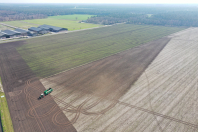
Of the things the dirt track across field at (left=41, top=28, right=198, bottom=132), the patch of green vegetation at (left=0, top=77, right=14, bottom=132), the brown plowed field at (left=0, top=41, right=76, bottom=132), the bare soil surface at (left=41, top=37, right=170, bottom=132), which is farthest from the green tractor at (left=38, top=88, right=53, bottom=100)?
the patch of green vegetation at (left=0, top=77, right=14, bottom=132)

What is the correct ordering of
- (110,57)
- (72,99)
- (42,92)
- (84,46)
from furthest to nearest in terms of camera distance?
(84,46)
(110,57)
(42,92)
(72,99)

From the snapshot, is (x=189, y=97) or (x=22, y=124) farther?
(x=189, y=97)

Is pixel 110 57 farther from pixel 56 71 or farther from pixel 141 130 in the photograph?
pixel 141 130

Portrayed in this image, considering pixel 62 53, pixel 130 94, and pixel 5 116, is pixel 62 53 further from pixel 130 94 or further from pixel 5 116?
pixel 130 94

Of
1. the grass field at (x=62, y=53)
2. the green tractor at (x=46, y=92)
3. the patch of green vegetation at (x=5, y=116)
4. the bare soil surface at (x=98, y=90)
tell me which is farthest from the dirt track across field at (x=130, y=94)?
the patch of green vegetation at (x=5, y=116)

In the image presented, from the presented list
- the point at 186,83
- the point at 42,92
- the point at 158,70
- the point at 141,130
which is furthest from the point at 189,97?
the point at 42,92

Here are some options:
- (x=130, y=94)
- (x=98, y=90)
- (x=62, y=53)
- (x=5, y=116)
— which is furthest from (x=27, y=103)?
(x=62, y=53)
